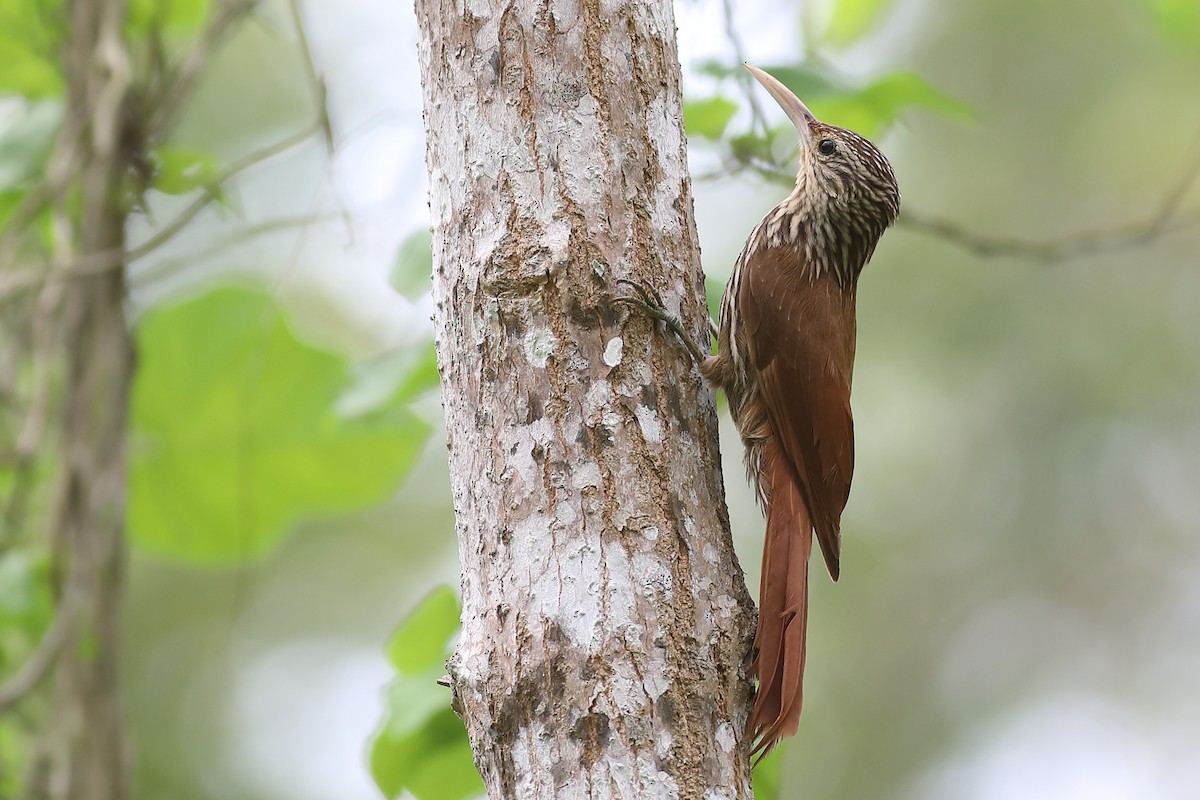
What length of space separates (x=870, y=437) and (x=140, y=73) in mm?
4501

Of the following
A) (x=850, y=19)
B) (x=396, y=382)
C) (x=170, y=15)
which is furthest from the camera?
(x=170, y=15)

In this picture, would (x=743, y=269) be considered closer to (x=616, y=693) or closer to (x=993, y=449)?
(x=616, y=693)

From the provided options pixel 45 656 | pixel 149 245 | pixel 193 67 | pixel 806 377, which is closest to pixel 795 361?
pixel 806 377

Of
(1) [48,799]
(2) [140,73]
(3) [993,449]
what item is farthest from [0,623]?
(3) [993,449]

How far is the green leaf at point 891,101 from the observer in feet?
7.45

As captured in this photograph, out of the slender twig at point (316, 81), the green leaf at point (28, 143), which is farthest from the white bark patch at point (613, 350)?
the green leaf at point (28, 143)

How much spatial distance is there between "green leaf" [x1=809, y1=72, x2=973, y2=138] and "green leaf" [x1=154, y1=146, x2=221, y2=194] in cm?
126

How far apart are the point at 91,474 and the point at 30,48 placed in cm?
96

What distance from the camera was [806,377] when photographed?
234cm

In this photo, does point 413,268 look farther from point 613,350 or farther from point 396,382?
point 613,350

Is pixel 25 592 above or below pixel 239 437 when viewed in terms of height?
below

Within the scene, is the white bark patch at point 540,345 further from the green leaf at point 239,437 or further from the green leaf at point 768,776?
the green leaf at point 239,437

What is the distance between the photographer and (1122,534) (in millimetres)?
6824

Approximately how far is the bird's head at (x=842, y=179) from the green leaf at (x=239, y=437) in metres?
1.02
